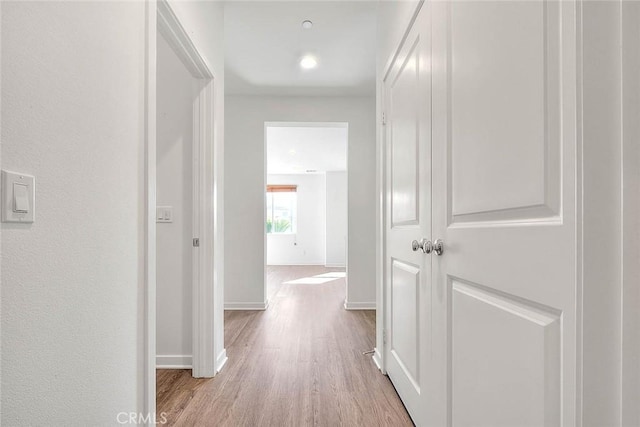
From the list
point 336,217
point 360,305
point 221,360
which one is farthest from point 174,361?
point 336,217

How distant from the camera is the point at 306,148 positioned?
6.02 metres

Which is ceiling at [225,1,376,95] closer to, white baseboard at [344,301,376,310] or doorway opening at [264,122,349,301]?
white baseboard at [344,301,376,310]

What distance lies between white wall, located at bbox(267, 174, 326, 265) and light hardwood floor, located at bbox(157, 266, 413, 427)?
221 inches

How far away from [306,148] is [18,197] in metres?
5.47

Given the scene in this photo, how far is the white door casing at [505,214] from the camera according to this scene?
2.13 feet

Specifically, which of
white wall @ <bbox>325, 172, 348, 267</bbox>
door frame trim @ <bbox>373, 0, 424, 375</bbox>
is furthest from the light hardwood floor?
white wall @ <bbox>325, 172, 348, 267</bbox>

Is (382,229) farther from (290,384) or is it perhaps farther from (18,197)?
(18,197)

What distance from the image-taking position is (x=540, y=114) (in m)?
0.71

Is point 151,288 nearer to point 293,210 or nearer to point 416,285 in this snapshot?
point 416,285

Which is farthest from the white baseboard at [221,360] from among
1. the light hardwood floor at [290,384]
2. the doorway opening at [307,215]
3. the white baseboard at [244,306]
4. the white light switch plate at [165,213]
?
the doorway opening at [307,215]

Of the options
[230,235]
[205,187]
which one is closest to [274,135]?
[230,235]

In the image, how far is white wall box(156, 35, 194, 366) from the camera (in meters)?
2.19

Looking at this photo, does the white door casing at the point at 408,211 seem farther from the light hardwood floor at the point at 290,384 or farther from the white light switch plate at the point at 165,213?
the white light switch plate at the point at 165,213

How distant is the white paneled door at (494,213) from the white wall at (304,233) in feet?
24.0
